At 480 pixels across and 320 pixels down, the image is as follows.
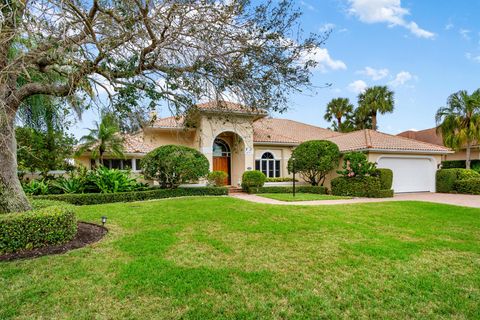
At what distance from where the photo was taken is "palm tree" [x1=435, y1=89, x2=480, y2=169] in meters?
23.9

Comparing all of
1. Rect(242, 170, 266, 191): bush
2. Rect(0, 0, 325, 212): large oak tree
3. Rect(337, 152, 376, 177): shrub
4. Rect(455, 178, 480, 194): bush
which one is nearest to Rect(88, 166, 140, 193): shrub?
Rect(242, 170, 266, 191): bush

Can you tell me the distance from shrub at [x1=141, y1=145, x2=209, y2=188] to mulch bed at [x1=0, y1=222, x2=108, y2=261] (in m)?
8.28

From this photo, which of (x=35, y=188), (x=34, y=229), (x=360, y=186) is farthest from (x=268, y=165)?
(x=34, y=229)

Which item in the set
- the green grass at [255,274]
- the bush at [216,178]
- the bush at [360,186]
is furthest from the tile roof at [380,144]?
the green grass at [255,274]

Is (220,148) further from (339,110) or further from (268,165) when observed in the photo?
(339,110)

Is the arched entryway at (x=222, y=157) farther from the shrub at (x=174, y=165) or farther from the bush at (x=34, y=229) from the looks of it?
the bush at (x=34, y=229)

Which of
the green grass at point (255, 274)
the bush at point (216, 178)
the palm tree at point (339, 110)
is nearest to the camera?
the green grass at point (255, 274)

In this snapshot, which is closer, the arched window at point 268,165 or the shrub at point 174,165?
the shrub at point 174,165

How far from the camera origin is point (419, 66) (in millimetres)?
14281

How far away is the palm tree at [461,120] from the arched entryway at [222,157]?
19665mm

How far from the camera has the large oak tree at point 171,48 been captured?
5273mm

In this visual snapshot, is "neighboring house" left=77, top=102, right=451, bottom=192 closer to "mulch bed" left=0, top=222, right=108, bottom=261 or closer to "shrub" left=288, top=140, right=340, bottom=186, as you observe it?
"shrub" left=288, top=140, right=340, bottom=186

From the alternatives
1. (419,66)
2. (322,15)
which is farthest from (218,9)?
(419,66)

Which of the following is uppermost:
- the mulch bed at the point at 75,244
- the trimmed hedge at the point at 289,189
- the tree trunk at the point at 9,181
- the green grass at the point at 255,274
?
the tree trunk at the point at 9,181
